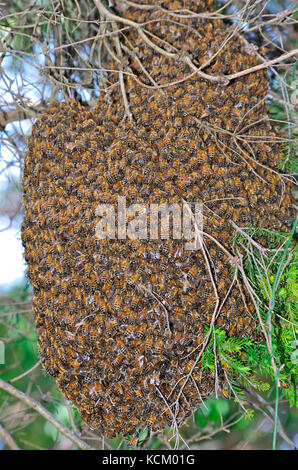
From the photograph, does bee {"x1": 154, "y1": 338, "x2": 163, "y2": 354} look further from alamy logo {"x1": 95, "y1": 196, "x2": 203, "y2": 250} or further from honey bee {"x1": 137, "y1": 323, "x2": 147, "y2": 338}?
alamy logo {"x1": 95, "y1": 196, "x2": 203, "y2": 250}

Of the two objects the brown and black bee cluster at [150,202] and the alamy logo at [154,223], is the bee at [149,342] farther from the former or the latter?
the alamy logo at [154,223]

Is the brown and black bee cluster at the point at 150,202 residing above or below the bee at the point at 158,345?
above

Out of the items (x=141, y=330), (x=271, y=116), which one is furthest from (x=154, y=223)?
(x=271, y=116)

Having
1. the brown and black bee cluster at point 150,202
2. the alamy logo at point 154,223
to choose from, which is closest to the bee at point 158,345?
the brown and black bee cluster at point 150,202

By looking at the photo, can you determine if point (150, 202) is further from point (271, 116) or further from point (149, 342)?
point (271, 116)

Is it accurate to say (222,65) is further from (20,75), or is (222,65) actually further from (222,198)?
(20,75)
